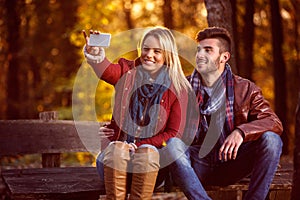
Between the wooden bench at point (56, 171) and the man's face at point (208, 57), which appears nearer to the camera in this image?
the wooden bench at point (56, 171)

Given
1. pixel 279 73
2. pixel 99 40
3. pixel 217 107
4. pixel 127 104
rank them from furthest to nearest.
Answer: pixel 279 73, pixel 217 107, pixel 127 104, pixel 99 40

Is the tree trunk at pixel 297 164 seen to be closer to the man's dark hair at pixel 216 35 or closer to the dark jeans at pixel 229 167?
the dark jeans at pixel 229 167

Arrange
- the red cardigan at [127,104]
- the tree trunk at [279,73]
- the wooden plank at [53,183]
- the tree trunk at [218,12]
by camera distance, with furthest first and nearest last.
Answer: the tree trunk at [279,73] → the tree trunk at [218,12] → the red cardigan at [127,104] → the wooden plank at [53,183]

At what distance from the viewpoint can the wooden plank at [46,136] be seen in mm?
5816

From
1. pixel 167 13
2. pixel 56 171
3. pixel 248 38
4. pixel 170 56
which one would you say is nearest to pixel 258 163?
pixel 170 56

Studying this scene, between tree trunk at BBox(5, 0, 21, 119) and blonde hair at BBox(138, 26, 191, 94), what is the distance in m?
12.7

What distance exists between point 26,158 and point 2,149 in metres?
4.89

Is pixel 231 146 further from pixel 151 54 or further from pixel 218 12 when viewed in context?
pixel 218 12

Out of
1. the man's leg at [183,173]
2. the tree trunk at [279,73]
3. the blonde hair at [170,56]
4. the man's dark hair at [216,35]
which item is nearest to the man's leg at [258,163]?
the man's leg at [183,173]

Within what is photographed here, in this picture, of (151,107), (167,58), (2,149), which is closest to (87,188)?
(151,107)

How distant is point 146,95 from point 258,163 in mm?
1000

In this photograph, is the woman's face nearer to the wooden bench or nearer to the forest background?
the wooden bench

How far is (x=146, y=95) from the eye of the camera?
14.5 feet

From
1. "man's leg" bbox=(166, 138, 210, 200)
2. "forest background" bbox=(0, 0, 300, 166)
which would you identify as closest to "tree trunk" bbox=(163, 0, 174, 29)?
"forest background" bbox=(0, 0, 300, 166)
